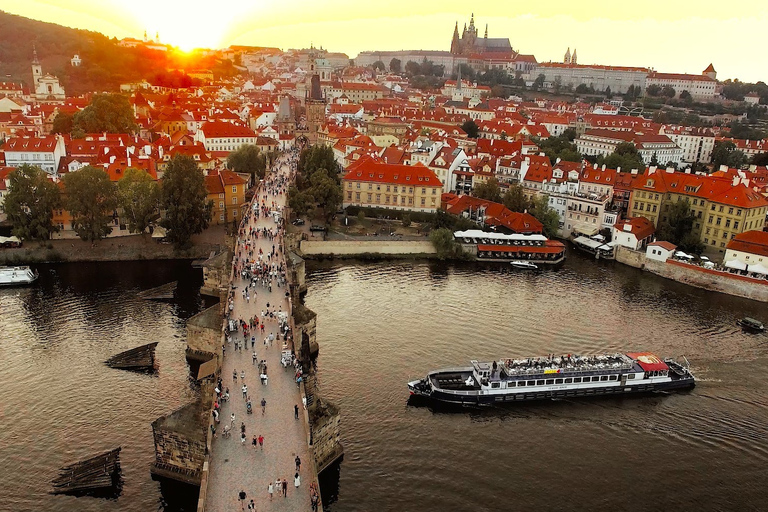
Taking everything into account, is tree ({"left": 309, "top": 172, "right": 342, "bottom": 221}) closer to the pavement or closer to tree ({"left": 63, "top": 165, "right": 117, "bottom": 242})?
tree ({"left": 63, "top": 165, "right": 117, "bottom": 242})

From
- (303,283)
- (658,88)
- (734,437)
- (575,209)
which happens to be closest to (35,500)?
(303,283)

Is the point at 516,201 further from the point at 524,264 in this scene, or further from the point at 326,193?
the point at 326,193

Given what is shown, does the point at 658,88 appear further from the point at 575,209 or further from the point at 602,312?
the point at 602,312

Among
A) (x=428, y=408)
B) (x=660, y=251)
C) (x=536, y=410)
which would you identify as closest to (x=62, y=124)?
(x=428, y=408)

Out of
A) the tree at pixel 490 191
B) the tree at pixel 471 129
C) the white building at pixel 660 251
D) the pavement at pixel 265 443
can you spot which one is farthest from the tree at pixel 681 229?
the tree at pixel 471 129

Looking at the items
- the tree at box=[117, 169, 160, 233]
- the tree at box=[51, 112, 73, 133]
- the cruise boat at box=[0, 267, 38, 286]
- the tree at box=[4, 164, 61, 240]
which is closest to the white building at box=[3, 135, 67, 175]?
the tree at box=[4, 164, 61, 240]
